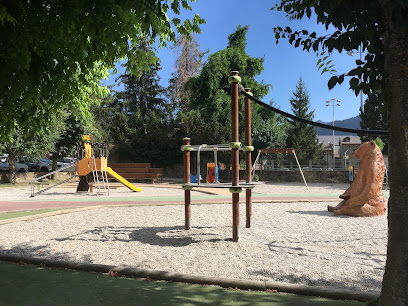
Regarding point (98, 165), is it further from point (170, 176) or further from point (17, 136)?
point (170, 176)

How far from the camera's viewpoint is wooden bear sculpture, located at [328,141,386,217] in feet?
31.1

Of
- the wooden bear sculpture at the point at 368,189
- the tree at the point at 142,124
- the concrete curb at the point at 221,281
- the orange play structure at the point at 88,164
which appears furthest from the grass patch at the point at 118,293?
the tree at the point at 142,124

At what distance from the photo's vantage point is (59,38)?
451 centimetres

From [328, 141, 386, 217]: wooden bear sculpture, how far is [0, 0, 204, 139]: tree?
6406 mm

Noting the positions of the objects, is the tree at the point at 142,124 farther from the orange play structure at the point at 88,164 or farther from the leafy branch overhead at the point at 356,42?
the leafy branch overhead at the point at 356,42

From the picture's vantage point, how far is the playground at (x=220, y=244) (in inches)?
190

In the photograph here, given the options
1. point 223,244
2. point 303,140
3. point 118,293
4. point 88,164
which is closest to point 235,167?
point 223,244

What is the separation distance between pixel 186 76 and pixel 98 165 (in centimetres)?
2808

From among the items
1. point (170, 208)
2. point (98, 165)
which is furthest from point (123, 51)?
point (98, 165)

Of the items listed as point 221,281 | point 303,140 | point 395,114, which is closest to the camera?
point 395,114

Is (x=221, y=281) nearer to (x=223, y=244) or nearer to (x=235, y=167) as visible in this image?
(x=223, y=244)

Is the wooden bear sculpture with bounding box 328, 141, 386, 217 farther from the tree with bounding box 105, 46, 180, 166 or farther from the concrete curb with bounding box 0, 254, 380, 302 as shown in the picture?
the tree with bounding box 105, 46, 180, 166

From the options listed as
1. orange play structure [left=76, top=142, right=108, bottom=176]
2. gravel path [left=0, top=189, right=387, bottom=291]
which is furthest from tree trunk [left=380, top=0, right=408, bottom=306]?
orange play structure [left=76, top=142, right=108, bottom=176]

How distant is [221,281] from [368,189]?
6776 mm
